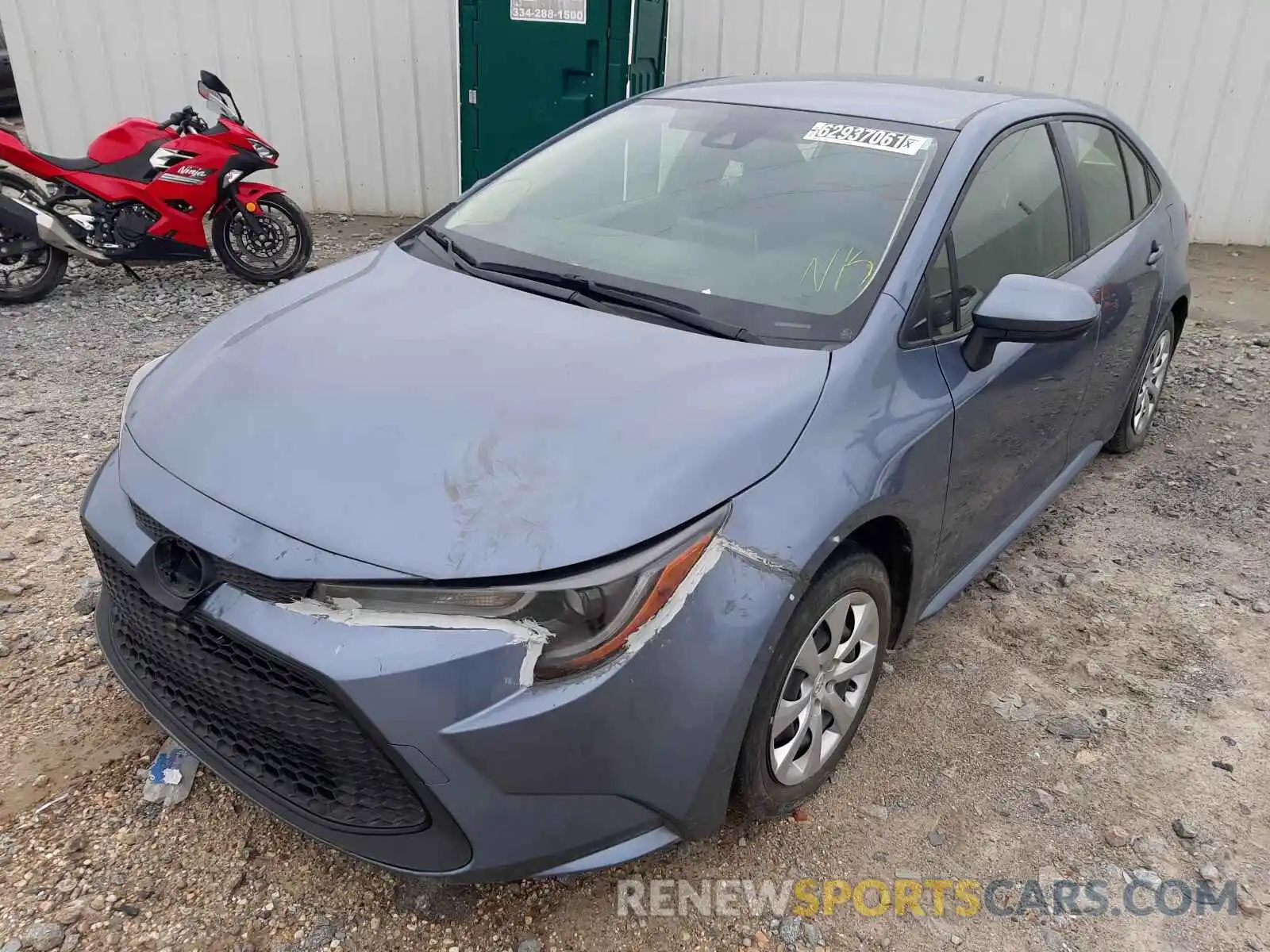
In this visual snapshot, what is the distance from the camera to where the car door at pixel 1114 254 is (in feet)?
10.3

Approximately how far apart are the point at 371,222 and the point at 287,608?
656 centimetres

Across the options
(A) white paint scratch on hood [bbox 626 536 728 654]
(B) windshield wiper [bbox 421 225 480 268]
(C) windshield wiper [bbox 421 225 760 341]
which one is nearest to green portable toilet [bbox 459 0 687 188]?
(B) windshield wiper [bbox 421 225 480 268]

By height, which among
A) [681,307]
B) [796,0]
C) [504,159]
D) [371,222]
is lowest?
[371,222]

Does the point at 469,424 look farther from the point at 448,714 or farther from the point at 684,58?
the point at 684,58

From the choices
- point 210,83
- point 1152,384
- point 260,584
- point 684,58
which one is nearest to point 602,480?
point 260,584

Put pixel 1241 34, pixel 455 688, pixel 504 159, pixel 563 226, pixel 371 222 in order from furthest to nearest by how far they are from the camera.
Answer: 1. pixel 371 222
2. pixel 1241 34
3. pixel 504 159
4. pixel 563 226
5. pixel 455 688

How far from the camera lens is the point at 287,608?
1657 mm

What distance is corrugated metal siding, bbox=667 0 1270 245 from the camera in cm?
709

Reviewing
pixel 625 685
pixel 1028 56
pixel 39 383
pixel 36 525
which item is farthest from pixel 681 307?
pixel 1028 56

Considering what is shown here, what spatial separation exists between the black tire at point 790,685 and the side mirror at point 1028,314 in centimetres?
63

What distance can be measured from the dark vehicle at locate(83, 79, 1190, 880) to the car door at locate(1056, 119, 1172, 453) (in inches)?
11.6

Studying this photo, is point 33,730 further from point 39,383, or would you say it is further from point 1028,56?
point 1028,56

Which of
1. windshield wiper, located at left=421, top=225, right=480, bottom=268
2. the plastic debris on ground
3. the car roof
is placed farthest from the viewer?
the car roof

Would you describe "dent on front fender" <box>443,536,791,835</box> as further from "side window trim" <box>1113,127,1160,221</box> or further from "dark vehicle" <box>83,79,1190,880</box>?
"side window trim" <box>1113,127,1160,221</box>
